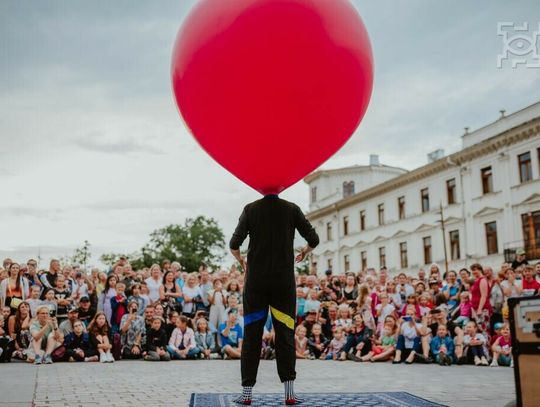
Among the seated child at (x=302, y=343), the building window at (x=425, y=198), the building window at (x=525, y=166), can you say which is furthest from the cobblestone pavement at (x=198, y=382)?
the building window at (x=425, y=198)

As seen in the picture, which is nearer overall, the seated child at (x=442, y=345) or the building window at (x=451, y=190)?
the seated child at (x=442, y=345)

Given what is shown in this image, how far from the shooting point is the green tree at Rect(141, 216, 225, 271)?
2547 inches

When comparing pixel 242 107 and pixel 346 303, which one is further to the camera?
pixel 346 303

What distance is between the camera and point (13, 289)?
11234 millimetres

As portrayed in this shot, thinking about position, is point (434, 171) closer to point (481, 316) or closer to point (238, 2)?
point (481, 316)

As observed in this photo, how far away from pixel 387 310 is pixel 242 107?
8.44 meters

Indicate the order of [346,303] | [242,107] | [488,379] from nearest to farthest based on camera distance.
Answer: [242,107], [488,379], [346,303]

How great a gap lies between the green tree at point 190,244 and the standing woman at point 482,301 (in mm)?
54726

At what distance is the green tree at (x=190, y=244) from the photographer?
6469cm

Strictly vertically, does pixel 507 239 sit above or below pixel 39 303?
above

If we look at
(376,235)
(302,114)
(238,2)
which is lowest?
(302,114)

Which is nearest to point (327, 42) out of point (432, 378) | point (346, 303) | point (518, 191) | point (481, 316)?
point (432, 378)

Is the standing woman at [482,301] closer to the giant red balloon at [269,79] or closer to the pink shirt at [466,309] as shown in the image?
the pink shirt at [466,309]

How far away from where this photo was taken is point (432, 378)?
7742 mm
